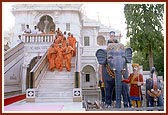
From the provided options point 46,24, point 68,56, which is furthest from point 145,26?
point 46,24

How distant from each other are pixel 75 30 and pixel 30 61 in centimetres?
676

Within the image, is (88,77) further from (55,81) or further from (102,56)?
(102,56)

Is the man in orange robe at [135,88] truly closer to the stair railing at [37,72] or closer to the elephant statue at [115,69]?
the elephant statue at [115,69]

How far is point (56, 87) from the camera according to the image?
36.8ft

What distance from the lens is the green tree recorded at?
1462 centimetres

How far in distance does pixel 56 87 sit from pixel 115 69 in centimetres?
410

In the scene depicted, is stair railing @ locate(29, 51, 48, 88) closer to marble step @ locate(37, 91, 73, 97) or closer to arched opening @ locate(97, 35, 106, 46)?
marble step @ locate(37, 91, 73, 97)

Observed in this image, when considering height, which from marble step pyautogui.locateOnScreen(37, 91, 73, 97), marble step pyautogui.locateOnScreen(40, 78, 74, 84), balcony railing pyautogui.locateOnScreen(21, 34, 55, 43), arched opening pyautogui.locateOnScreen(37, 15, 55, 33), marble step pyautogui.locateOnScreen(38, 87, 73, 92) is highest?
arched opening pyautogui.locateOnScreen(37, 15, 55, 33)

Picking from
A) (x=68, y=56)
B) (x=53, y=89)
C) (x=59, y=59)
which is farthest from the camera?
(x=68, y=56)

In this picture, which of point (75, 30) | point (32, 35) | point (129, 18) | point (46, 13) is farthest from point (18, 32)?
point (129, 18)

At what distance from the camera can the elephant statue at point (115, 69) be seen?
768cm

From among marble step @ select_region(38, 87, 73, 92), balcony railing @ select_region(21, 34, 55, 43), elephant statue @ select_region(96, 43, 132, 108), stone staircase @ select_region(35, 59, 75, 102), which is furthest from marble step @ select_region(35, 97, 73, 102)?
balcony railing @ select_region(21, 34, 55, 43)

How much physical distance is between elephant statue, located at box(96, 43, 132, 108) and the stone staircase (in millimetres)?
2570

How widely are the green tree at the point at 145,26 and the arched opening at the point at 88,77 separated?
18.7 ft
